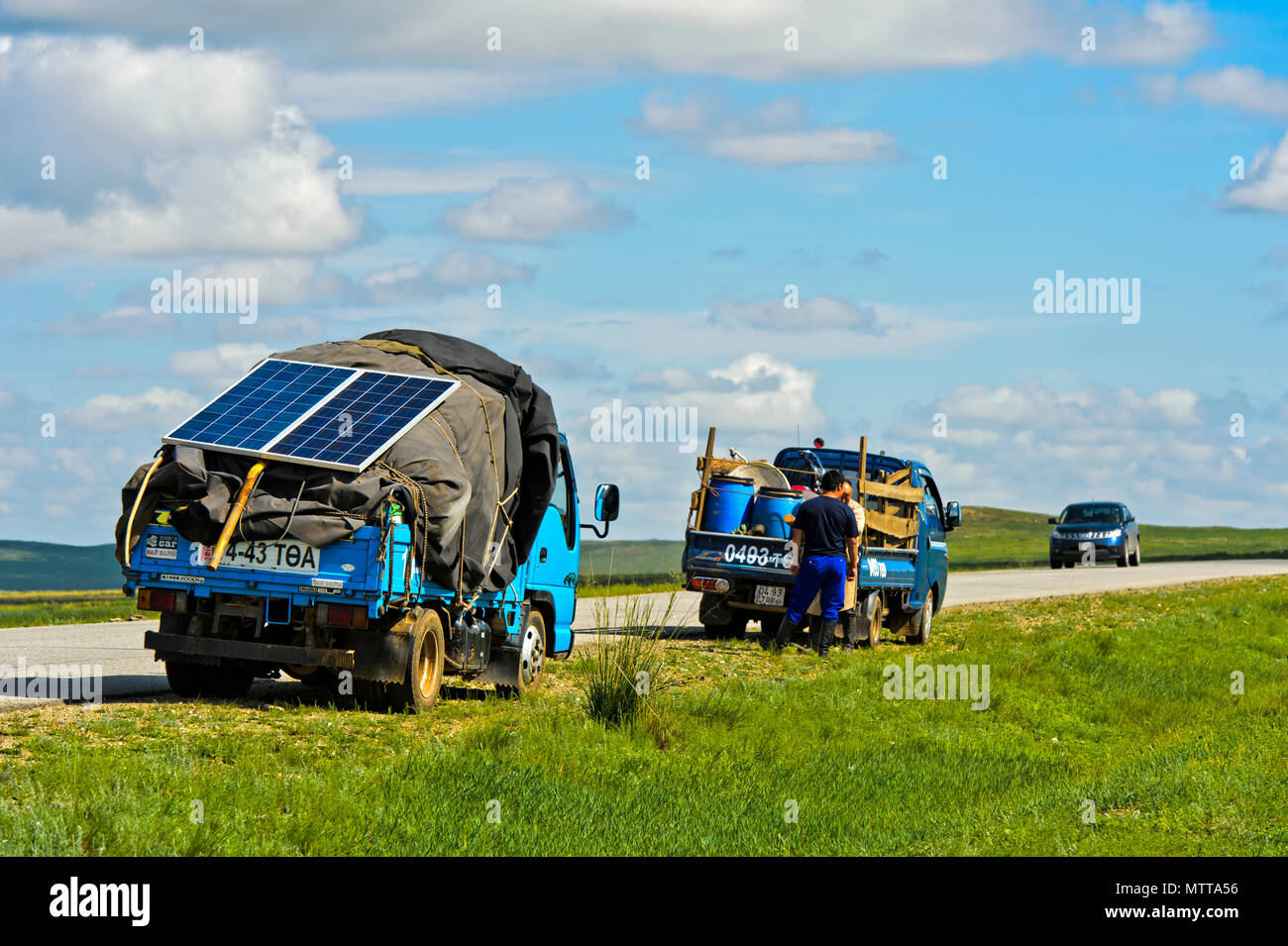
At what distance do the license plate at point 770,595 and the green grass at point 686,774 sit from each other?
3085mm

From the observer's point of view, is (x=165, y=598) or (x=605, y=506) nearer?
(x=165, y=598)

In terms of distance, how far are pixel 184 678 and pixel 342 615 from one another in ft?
6.27

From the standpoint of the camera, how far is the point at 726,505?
18750mm

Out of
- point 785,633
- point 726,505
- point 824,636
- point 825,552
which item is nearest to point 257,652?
point 825,552

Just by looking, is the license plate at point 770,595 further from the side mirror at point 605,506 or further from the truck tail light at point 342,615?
the truck tail light at point 342,615

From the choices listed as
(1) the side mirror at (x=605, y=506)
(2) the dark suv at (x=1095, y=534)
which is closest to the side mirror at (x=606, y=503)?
(1) the side mirror at (x=605, y=506)

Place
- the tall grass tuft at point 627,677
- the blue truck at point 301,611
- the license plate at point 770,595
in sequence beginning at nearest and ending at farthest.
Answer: the blue truck at point 301,611 < the tall grass tuft at point 627,677 < the license plate at point 770,595

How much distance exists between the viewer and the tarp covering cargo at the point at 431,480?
414 inches

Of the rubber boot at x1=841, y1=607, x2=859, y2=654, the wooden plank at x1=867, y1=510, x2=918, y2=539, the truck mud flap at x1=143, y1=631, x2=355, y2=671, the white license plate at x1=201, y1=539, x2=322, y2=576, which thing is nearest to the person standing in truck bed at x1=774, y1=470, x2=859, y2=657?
the rubber boot at x1=841, y1=607, x2=859, y2=654

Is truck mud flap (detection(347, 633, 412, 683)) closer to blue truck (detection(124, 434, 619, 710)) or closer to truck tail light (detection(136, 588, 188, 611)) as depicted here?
blue truck (detection(124, 434, 619, 710))

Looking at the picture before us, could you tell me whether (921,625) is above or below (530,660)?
below

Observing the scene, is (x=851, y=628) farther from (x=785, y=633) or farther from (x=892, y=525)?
(x=892, y=525)
